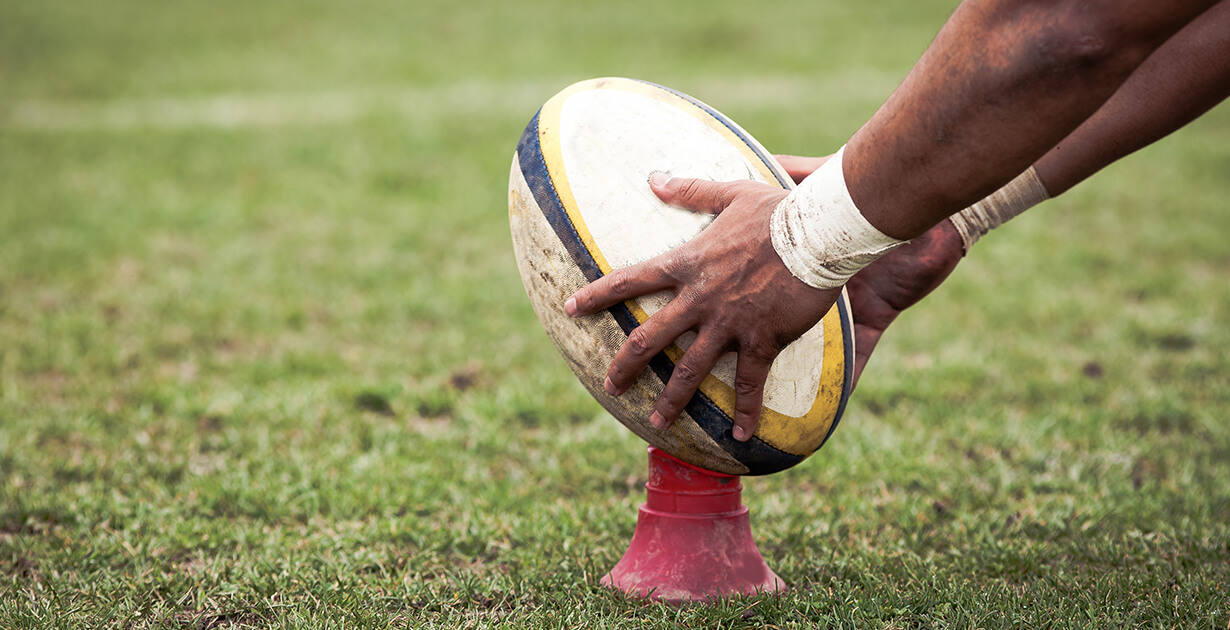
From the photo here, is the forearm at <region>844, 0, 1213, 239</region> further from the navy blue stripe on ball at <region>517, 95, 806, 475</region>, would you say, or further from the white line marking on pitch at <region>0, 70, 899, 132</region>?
the white line marking on pitch at <region>0, 70, 899, 132</region>

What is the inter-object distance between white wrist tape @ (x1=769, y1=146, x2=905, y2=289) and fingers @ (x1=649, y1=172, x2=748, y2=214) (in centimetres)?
19

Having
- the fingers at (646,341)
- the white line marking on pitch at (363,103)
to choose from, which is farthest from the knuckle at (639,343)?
the white line marking on pitch at (363,103)

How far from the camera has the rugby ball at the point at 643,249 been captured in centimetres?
208

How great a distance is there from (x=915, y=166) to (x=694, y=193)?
49cm

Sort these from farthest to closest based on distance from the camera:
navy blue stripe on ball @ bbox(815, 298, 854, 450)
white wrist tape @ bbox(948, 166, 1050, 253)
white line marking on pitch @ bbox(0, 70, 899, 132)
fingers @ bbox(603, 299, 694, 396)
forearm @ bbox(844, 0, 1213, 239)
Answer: white line marking on pitch @ bbox(0, 70, 899, 132) < white wrist tape @ bbox(948, 166, 1050, 253) < navy blue stripe on ball @ bbox(815, 298, 854, 450) < fingers @ bbox(603, 299, 694, 396) < forearm @ bbox(844, 0, 1213, 239)

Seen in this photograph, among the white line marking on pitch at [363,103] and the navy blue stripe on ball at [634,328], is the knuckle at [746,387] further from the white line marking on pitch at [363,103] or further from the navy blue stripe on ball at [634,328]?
the white line marking on pitch at [363,103]

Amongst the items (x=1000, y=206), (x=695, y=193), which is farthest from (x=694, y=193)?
(x=1000, y=206)

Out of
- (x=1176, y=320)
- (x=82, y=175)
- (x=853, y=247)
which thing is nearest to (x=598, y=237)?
(x=853, y=247)

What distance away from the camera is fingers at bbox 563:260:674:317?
195 cm

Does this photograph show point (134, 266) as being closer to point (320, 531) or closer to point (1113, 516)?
point (320, 531)

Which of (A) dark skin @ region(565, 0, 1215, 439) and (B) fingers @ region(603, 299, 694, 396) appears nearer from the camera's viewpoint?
(A) dark skin @ region(565, 0, 1215, 439)

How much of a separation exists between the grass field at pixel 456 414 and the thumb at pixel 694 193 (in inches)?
35.4

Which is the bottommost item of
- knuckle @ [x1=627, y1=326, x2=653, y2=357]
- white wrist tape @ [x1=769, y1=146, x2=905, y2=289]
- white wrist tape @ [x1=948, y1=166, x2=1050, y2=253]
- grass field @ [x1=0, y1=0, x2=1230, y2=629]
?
grass field @ [x1=0, y1=0, x2=1230, y2=629]

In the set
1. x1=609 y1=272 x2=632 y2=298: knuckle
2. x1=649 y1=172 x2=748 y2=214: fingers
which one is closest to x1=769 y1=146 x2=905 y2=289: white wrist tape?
x1=649 y1=172 x2=748 y2=214: fingers
